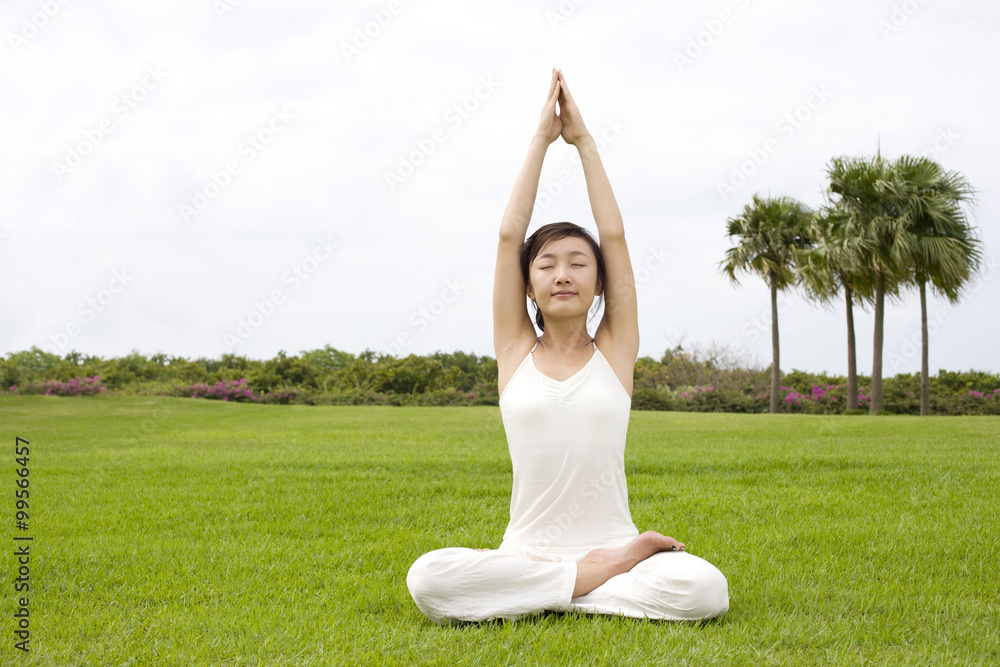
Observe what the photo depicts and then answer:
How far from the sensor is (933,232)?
20359 mm

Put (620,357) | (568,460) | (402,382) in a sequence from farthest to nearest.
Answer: (402,382), (620,357), (568,460)

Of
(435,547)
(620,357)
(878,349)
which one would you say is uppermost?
(878,349)

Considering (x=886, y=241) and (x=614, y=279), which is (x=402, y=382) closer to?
(x=886, y=241)

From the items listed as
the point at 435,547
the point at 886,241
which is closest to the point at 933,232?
the point at 886,241

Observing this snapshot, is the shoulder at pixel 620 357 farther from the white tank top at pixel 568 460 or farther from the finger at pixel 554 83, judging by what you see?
the finger at pixel 554 83

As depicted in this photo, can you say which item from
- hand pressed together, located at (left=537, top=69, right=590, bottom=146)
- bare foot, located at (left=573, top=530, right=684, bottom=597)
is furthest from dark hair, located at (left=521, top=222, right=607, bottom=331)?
bare foot, located at (left=573, top=530, right=684, bottom=597)

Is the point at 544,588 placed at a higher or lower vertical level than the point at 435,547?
higher

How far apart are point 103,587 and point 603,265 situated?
2.72 m

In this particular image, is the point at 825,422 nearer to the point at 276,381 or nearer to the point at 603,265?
the point at 603,265

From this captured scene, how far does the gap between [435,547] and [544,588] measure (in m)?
1.76

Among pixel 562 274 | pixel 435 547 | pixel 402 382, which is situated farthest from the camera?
pixel 402 382

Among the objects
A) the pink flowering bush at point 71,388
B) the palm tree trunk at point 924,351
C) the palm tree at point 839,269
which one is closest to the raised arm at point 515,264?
the palm tree at point 839,269

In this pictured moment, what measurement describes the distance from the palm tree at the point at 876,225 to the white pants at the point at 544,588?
1952 cm

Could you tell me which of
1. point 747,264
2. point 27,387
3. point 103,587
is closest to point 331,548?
point 103,587
